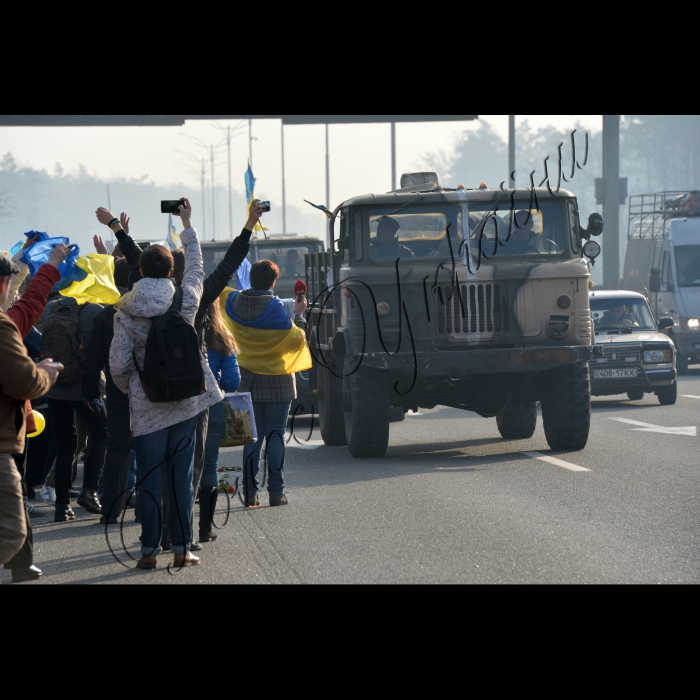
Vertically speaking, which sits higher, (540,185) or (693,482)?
(540,185)

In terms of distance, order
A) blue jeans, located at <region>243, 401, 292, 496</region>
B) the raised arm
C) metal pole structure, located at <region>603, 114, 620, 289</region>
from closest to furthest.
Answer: the raised arm, blue jeans, located at <region>243, 401, 292, 496</region>, metal pole structure, located at <region>603, 114, 620, 289</region>

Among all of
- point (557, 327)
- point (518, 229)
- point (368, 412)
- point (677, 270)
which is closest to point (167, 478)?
point (368, 412)

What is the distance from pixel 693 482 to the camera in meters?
10.8

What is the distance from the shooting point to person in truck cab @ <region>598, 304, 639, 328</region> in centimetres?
1950

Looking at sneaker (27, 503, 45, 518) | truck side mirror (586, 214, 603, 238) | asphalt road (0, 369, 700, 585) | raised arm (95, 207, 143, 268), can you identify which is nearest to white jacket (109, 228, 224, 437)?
raised arm (95, 207, 143, 268)

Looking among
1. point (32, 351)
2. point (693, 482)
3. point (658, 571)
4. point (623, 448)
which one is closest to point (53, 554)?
point (32, 351)

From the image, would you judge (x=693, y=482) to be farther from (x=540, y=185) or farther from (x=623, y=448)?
(x=540, y=185)

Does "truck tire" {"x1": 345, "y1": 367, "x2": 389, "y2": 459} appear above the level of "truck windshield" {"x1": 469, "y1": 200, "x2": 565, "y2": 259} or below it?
below

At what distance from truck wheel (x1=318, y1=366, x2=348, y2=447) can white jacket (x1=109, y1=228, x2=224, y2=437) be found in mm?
6725

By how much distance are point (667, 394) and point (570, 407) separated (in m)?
6.21

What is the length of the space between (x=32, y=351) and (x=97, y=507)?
1.26 metres

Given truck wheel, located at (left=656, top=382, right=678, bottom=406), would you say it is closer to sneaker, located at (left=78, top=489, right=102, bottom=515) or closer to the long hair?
sneaker, located at (left=78, top=489, right=102, bottom=515)

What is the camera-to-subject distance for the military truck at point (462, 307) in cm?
1271

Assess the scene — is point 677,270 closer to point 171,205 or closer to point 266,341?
point 266,341
